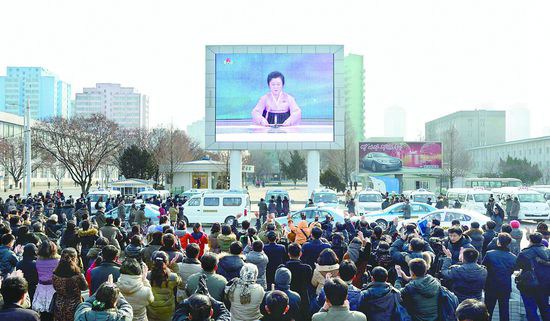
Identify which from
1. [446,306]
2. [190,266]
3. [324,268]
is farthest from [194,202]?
[446,306]

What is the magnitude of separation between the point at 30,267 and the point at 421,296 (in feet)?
17.9

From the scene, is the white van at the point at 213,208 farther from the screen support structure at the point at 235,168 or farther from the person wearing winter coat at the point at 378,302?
the person wearing winter coat at the point at 378,302

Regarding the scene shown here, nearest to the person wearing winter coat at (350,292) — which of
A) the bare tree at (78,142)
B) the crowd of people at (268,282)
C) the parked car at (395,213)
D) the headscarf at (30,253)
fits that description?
the crowd of people at (268,282)

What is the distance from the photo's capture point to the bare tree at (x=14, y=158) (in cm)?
5572

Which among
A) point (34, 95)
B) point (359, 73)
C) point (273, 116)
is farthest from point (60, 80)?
point (273, 116)

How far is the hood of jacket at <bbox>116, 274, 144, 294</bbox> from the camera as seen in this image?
19.9 ft

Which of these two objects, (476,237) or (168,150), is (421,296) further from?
(168,150)

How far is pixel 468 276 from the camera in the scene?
6961mm

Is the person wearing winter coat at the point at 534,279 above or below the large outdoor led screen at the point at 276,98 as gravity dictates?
below

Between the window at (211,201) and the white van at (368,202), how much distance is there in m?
8.00

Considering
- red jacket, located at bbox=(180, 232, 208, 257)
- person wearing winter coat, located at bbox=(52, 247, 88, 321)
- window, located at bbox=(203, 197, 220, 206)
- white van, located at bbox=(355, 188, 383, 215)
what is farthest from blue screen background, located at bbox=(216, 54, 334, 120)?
person wearing winter coat, located at bbox=(52, 247, 88, 321)

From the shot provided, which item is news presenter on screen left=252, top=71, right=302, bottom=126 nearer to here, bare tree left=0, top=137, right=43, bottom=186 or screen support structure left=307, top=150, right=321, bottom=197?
screen support structure left=307, top=150, right=321, bottom=197

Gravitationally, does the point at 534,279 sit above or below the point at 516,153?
below

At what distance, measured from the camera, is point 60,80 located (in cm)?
18200
